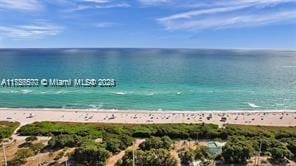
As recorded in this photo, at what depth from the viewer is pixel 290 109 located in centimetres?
6725

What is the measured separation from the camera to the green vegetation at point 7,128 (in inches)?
1642

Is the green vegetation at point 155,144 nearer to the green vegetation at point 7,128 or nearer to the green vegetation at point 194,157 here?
the green vegetation at point 194,157

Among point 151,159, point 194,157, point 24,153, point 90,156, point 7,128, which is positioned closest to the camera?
point 151,159

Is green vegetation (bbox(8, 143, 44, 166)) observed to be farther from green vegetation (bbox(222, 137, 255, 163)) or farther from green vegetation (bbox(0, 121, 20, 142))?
green vegetation (bbox(222, 137, 255, 163))

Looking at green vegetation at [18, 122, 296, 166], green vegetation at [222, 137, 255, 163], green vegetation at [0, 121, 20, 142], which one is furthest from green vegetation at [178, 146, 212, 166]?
green vegetation at [0, 121, 20, 142]

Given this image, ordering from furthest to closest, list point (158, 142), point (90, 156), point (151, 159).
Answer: point (158, 142) → point (90, 156) → point (151, 159)

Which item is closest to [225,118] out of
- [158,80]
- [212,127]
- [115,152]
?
[212,127]

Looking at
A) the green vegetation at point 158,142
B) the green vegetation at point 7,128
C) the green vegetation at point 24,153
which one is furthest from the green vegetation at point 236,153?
the green vegetation at point 7,128

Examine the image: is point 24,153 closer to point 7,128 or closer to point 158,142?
point 7,128

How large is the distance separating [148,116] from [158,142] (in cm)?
2276

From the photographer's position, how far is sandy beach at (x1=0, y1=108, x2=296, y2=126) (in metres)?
54.8

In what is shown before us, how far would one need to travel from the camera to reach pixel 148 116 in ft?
191

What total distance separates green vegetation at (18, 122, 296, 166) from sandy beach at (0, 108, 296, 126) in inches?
289

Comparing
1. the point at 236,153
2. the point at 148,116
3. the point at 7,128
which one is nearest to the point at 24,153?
the point at 7,128
